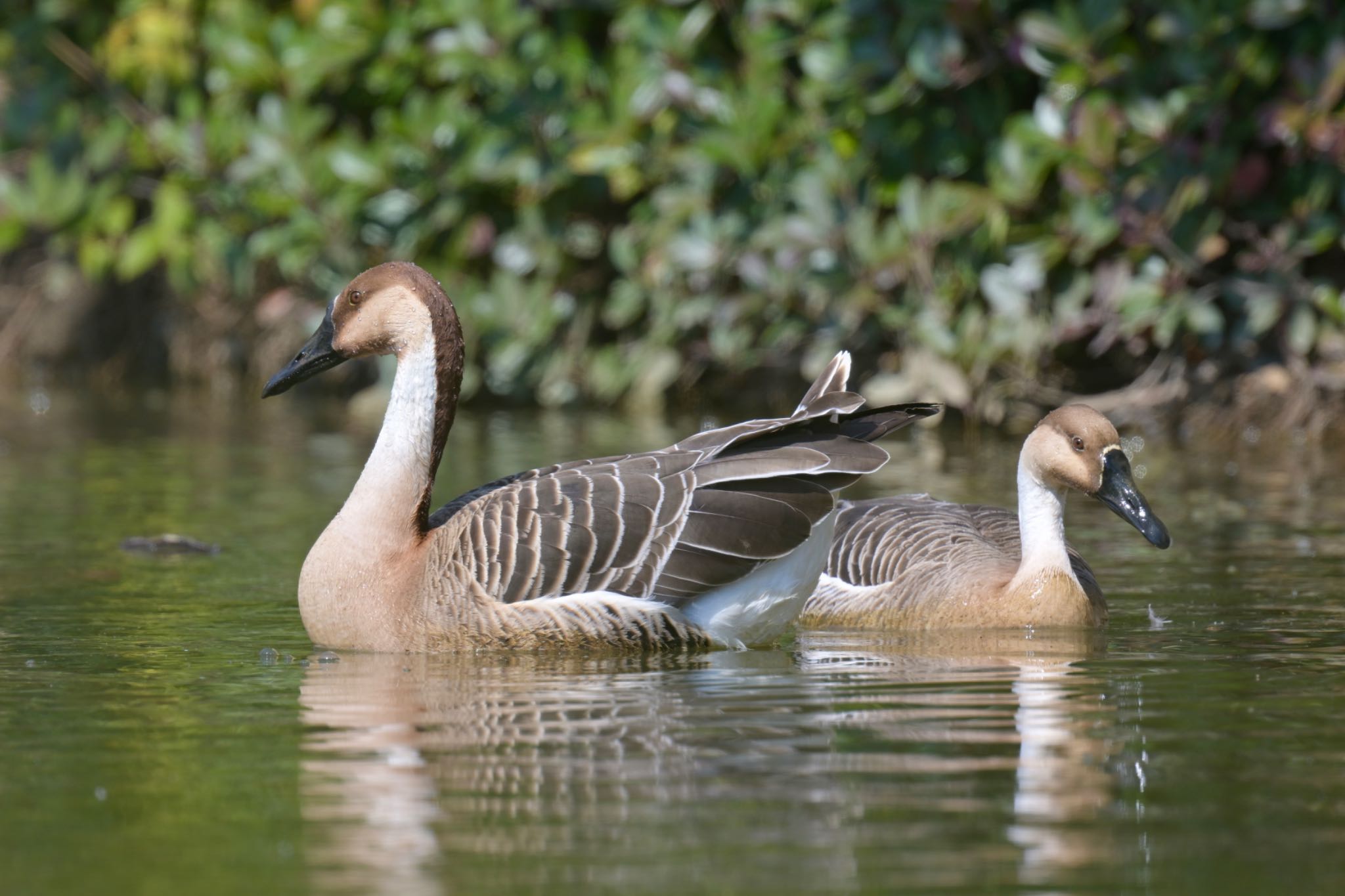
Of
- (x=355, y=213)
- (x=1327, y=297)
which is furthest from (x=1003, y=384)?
(x=355, y=213)

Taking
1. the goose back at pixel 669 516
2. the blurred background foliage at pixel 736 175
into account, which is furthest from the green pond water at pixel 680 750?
the blurred background foliage at pixel 736 175

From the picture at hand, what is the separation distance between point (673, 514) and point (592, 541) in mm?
349

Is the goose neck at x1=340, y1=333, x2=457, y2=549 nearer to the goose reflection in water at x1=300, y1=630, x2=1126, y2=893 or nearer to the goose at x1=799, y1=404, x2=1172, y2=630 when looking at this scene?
the goose reflection in water at x1=300, y1=630, x2=1126, y2=893

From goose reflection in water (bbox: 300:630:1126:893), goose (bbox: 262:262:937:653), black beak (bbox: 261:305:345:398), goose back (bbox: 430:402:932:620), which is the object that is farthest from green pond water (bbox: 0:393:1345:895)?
black beak (bbox: 261:305:345:398)

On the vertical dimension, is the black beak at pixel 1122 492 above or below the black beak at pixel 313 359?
below

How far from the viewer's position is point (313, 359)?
8492 mm

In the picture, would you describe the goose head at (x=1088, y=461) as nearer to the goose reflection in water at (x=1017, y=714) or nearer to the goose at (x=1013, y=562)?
the goose at (x=1013, y=562)

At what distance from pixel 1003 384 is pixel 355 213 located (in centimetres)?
592

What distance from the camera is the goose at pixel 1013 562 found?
27.5 ft

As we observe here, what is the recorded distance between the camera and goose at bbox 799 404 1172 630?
8.38m

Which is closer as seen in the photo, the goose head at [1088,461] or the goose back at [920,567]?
the goose head at [1088,461]

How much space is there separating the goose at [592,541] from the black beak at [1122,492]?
1.02 m

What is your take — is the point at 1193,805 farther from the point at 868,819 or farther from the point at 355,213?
the point at 355,213

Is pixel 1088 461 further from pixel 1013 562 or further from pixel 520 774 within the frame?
pixel 520 774
